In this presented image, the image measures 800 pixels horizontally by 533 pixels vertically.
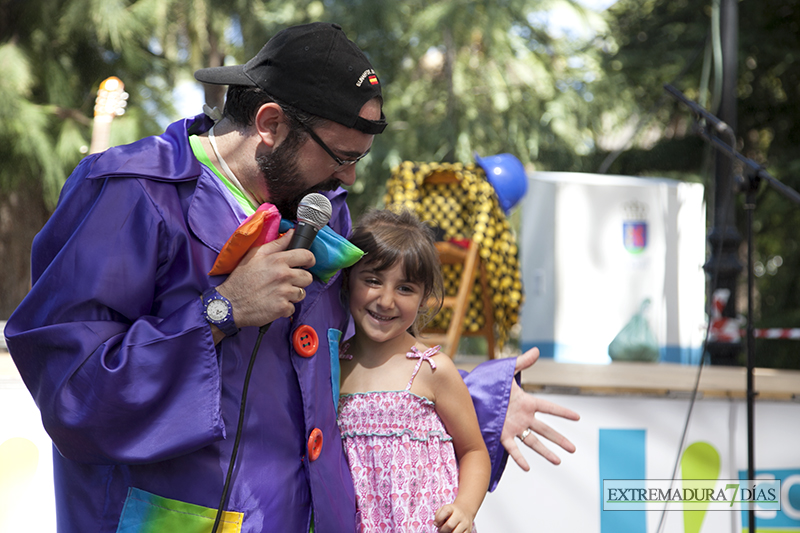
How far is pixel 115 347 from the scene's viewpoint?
41.3 inches

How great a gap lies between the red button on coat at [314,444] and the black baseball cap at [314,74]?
57 cm

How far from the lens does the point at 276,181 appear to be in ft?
4.17

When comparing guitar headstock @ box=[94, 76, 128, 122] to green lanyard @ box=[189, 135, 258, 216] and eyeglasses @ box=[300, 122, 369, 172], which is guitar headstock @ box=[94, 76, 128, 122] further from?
eyeglasses @ box=[300, 122, 369, 172]

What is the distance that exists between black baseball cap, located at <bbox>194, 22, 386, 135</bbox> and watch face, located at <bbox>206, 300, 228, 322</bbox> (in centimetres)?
39

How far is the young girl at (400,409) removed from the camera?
1.51 metres

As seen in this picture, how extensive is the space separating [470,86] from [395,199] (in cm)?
519

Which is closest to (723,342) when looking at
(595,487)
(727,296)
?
(727,296)

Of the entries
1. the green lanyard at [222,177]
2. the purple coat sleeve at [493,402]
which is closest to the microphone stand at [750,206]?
the purple coat sleeve at [493,402]

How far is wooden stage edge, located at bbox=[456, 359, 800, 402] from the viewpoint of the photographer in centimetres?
258

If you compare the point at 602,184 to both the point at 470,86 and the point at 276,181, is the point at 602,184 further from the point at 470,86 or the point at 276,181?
the point at 276,181

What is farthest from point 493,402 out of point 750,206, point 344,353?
point 750,206

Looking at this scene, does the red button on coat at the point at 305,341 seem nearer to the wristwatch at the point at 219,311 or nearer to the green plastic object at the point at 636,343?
the wristwatch at the point at 219,311

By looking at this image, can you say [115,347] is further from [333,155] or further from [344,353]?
[344,353]

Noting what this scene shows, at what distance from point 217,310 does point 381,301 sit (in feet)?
1.67
